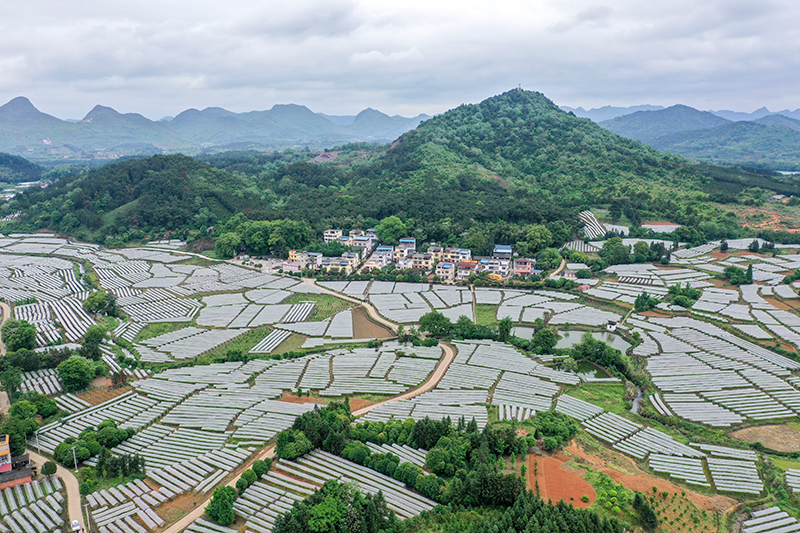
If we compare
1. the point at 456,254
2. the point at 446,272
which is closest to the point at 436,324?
→ the point at 446,272

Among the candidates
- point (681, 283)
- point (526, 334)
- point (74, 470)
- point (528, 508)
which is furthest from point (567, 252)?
point (74, 470)

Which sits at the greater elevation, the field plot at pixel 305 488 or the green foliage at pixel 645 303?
the green foliage at pixel 645 303

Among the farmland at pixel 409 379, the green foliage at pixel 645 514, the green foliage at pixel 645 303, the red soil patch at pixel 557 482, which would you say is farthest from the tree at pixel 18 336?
the green foliage at pixel 645 303

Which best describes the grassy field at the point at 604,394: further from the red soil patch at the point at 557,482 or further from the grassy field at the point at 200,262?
the grassy field at the point at 200,262

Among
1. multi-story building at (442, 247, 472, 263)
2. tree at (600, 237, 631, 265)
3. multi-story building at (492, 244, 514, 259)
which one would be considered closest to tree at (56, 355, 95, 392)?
multi-story building at (442, 247, 472, 263)

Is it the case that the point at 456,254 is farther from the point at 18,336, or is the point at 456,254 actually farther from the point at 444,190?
the point at 18,336

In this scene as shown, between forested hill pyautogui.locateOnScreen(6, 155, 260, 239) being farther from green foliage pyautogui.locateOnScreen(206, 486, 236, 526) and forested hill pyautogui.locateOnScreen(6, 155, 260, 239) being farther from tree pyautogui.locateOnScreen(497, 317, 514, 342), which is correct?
green foliage pyautogui.locateOnScreen(206, 486, 236, 526)

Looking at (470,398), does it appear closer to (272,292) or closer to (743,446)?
(743,446)
